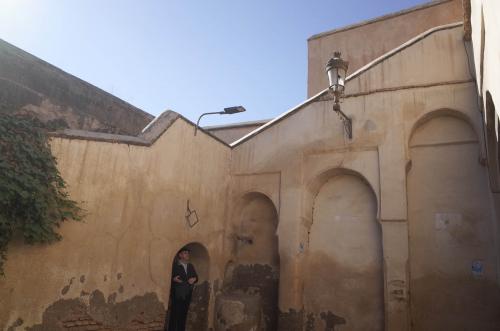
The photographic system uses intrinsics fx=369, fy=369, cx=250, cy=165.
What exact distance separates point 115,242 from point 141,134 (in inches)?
83.3

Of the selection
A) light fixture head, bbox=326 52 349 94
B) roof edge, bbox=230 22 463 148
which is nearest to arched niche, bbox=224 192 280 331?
roof edge, bbox=230 22 463 148

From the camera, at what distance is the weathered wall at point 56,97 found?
7688 mm

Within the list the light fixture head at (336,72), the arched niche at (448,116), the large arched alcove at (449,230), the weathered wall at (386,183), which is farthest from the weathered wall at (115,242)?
the arched niche at (448,116)

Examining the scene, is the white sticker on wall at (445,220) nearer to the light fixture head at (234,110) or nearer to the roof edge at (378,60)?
the roof edge at (378,60)

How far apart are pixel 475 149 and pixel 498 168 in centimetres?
129

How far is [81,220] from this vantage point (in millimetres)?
5750

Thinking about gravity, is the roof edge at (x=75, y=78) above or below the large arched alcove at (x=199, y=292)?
above

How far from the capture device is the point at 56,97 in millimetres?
8633

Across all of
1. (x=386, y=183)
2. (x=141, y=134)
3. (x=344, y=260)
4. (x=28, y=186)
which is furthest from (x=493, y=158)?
(x=28, y=186)

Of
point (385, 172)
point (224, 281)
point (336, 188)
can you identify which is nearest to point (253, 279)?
point (224, 281)

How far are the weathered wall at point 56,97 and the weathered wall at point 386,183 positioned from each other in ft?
13.2

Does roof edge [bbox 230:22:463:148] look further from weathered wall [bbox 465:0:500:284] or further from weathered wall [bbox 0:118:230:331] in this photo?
weathered wall [bbox 0:118:230:331]

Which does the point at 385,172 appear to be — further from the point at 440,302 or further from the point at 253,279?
the point at 253,279

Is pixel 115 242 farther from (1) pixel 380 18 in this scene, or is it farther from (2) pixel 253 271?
(1) pixel 380 18
